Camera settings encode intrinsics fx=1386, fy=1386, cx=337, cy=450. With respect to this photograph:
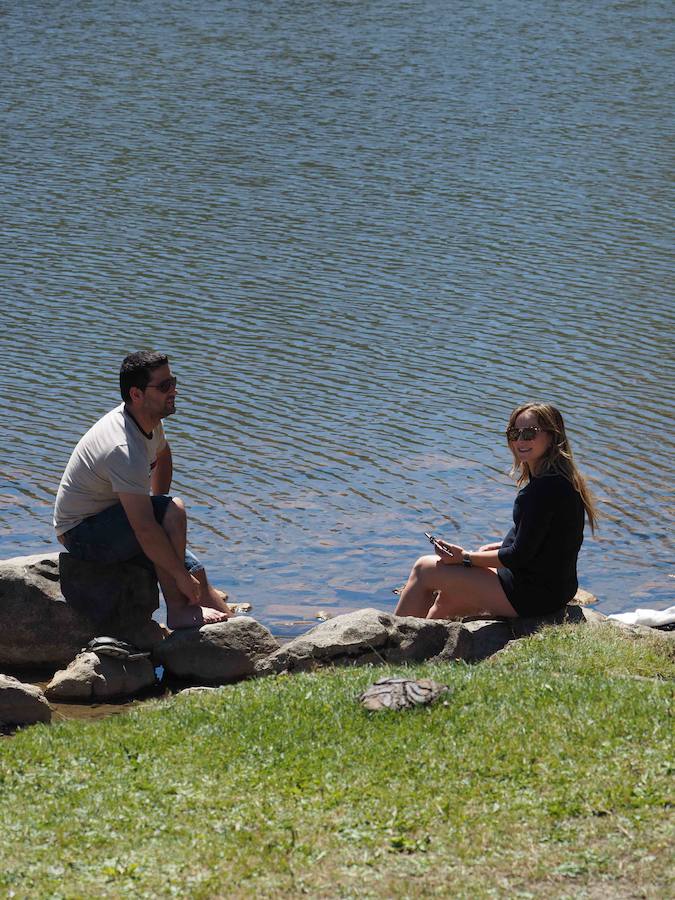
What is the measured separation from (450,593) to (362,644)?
83cm

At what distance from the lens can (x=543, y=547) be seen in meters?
8.18

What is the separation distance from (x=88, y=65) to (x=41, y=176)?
9.99m

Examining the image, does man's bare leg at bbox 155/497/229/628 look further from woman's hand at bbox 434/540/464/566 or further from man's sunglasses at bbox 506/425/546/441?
man's sunglasses at bbox 506/425/546/441

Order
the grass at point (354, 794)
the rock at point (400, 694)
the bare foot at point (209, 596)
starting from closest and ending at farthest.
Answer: the grass at point (354, 794) < the rock at point (400, 694) < the bare foot at point (209, 596)

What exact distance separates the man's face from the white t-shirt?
0.49 ft

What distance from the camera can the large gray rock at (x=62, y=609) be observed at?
8477 mm

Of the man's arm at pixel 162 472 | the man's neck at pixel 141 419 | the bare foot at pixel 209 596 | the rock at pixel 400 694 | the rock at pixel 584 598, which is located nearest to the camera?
the rock at pixel 400 694

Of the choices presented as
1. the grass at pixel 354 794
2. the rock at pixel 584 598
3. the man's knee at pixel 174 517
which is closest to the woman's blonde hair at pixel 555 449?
the grass at pixel 354 794

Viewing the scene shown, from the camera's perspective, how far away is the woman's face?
8164 millimetres

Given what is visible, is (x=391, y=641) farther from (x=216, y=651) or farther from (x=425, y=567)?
(x=216, y=651)

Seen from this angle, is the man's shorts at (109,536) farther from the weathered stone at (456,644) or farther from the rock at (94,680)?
the weathered stone at (456,644)

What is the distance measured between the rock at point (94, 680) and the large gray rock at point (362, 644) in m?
0.76

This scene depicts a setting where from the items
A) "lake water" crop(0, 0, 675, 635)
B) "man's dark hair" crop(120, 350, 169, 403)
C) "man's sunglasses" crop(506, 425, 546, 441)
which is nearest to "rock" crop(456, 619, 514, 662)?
"man's sunglasses" crop(506, 425, 546, 441)

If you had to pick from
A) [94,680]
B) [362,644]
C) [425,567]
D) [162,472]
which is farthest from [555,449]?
[94,680]
